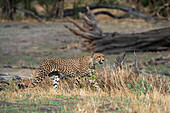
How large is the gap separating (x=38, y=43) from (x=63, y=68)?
10.7 m

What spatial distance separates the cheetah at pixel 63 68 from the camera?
777 centimetres

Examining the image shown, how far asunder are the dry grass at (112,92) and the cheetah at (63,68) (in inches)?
7.2

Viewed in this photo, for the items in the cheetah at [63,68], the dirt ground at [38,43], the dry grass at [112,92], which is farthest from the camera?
the dirt ground at [38,43]

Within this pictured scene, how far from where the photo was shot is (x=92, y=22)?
625 inches

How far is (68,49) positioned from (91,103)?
35.9 ft

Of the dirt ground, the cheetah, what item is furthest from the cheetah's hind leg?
the dirt ground

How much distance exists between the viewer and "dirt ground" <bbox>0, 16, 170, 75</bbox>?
1455 centimetres

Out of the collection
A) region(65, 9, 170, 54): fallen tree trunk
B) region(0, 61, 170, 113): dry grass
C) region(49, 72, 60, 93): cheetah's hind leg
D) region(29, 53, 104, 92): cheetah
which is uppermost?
region(65, 9, 170, 54): fallen tree trunk

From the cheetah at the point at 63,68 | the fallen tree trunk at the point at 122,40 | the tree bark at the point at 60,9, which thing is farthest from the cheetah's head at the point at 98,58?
the tree bark at the point at 60,9

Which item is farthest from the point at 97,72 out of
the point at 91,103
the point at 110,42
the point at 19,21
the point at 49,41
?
the point at 19,21

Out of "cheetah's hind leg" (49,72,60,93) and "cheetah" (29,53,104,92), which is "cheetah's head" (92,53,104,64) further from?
"cheetah's hind leg" (49,72,60,93)

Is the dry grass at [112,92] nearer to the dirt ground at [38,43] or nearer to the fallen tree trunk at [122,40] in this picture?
the dirt ground at [38,43]

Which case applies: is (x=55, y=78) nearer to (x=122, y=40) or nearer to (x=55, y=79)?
(x=55, y=79)

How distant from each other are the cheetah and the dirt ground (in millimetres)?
4008
